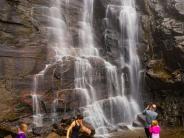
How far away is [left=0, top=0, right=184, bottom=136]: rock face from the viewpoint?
25.6 meters

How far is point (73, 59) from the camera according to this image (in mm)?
27766

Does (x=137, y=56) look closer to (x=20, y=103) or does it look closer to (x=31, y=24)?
(x=31, y=24)

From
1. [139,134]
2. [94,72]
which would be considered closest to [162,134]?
[139,134]

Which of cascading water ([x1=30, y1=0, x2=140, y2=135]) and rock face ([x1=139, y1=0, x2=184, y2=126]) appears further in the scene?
rock face ([x1=139, y1=0, x2=184, y2=126])

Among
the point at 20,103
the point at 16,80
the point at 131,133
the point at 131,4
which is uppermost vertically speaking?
the point at 131,4

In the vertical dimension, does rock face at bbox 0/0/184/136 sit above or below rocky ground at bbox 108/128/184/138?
above

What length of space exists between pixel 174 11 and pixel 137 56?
5.05m

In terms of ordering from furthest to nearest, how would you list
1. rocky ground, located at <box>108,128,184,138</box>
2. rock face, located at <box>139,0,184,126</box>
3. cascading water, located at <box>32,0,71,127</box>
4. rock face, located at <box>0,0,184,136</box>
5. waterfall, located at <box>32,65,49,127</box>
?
1. cascading water, located at <box>32,0,71,127</box>
2. rock face, located at <box>139,0,184,126</box>
3. rock face, located at <box>0,0,184,136</box>
4. waterfall, located at <box>32,65,49,127</box>
5. rocky ground, located at <box>108,128,184,138</box>

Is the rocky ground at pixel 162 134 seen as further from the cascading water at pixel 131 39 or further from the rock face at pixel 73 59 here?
the cascading water at pixel 131 39

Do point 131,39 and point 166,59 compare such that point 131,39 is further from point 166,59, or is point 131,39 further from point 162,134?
point 162,134

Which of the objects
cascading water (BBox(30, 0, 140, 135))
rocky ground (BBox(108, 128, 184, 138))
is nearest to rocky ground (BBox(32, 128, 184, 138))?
rocky ground (BBox(108, 128, 184, 138))

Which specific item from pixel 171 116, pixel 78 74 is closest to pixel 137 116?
pixel 171 116

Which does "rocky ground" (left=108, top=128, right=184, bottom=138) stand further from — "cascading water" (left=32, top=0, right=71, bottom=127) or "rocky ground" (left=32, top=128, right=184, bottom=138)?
"cascading water" (left=32, top=0, right=71, bottom=127)

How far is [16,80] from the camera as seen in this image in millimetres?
25578
